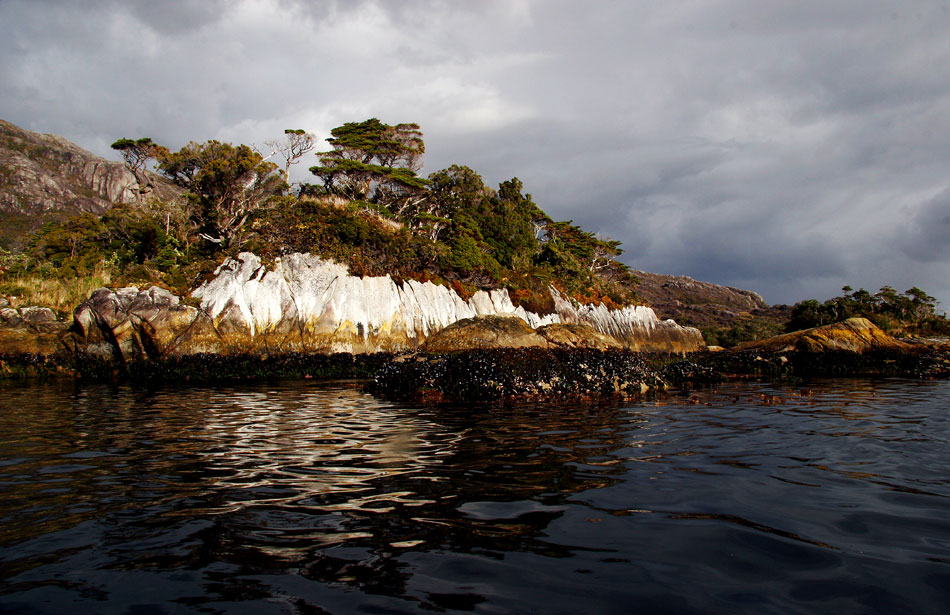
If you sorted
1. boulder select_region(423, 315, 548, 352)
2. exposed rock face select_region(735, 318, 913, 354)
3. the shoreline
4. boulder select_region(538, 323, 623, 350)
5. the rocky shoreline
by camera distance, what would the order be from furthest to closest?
boulder select_region(538, 323, 623, 350)
exposed rock face select_region(735, 318, 913, 354)
boulder select_region(423, 315, 548, 352)
the rocky shoreline
the shoreline

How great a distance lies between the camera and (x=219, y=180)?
27.8 meters

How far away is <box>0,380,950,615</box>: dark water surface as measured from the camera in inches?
102

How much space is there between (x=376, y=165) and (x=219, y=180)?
1218 centimetres

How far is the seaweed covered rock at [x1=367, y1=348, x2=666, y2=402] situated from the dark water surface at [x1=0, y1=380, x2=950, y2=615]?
147 inches

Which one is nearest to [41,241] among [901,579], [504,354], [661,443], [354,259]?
[354,259]

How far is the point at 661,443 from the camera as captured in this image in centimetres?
641

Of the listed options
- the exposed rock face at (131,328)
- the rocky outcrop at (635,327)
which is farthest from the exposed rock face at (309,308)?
the rocky outcrop at (635,327)

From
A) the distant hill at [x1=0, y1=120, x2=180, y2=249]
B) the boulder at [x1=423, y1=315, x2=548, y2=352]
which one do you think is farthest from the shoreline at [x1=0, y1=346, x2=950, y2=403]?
the distant hill at [x1=0, y1=120, x2=180, y2=249]

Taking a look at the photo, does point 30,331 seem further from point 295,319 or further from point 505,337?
point 505,337

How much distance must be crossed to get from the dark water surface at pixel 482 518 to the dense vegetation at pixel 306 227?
2042cm

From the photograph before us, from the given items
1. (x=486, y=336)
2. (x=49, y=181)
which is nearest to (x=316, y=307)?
(x=486, y=336)

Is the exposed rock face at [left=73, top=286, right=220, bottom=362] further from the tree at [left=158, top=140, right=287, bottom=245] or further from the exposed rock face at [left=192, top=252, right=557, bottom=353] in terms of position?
the tree at [left=158, top=140, right=287, bottom=245]

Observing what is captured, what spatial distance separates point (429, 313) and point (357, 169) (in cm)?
1459

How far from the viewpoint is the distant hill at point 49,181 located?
10538cm
